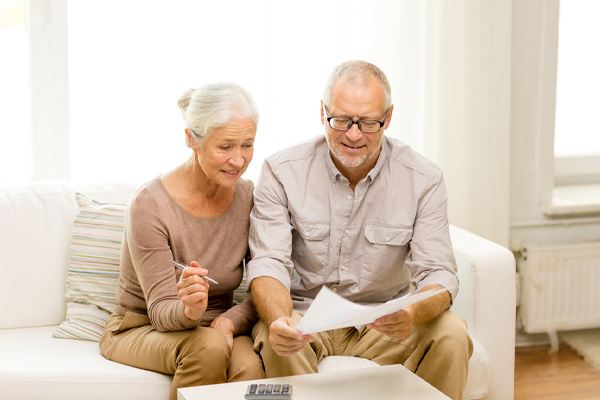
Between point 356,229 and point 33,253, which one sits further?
point 33,253

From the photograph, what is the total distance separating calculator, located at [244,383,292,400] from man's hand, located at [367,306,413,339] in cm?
30

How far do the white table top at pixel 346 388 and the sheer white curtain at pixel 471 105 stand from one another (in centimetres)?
148

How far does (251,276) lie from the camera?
7.45 feet

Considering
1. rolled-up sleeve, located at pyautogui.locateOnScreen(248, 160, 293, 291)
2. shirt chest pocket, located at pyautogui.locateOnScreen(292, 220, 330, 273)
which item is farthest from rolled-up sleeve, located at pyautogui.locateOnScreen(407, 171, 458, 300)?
rolled-up sleeve, located at pyautogui.locateOnScreen(248, 160, 293, 291)

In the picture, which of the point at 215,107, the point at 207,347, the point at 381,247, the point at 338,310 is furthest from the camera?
the point at 381,247

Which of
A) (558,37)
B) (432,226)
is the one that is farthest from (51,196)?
(558,37)

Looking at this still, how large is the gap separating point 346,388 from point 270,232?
0.63 meters

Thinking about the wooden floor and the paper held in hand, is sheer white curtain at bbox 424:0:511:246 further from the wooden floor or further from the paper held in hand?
the paper held in hand

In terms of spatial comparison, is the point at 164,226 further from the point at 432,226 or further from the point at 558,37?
the point at 558,37

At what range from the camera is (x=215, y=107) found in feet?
7.08

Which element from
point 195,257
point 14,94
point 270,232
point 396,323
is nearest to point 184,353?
point 195,257

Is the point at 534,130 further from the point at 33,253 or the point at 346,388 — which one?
the point at 33,253

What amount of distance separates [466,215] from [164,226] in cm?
153

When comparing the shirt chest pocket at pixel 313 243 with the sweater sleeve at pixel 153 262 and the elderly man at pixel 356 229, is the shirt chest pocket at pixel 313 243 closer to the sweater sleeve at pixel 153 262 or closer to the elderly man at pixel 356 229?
the elderly man at pixel 356 229
